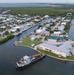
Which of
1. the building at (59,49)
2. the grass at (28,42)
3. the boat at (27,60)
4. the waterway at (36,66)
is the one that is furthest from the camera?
the grass at (28,42)

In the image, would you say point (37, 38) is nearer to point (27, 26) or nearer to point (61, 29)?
point (61, 29)

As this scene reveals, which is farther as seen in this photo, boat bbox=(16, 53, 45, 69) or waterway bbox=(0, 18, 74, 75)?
boat bbox=(16, 53, 45, 69)

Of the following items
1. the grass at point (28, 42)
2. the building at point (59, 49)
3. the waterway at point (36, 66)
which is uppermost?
the building at point (59, 49)

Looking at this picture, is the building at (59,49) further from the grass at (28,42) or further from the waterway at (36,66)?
the grass at (28,42)

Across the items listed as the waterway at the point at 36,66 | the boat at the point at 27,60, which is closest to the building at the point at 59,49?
the waterway at the point at 36,66

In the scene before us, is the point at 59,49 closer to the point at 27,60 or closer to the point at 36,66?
the point at 36,66

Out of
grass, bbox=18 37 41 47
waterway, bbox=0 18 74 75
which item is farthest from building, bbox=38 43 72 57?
grass, bbox=18 37 41 47

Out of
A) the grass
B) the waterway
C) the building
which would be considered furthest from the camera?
the grass

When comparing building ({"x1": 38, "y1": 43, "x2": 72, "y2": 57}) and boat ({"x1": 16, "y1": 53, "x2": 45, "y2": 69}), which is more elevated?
building ({"x1": 38, "y1": 43, "x2": 72, "y2": 57})

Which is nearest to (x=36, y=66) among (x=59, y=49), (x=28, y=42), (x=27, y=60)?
(x=27, y=60)

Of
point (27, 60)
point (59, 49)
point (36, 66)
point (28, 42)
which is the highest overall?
point (59, 49)

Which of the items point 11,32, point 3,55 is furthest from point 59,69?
point 11,32

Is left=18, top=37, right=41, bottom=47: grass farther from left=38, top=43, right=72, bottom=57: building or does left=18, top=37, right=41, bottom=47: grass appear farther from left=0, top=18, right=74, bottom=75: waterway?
left=0, top=18, right=74, bottom=75: waterway

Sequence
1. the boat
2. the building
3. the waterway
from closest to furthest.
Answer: the waterway, the boat, the building
